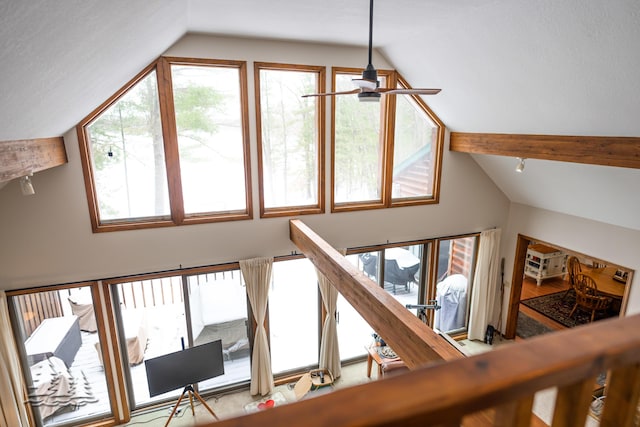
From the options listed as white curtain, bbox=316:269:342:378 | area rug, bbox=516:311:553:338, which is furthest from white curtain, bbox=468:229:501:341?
white curtain, bbox=316:269:342:378

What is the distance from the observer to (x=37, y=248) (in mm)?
4098

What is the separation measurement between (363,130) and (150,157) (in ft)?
9.60

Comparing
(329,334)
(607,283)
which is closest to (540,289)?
(607,283)

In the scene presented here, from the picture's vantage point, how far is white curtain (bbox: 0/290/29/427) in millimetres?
4000

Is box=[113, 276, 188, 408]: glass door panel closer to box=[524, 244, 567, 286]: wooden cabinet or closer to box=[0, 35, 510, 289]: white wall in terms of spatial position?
box=[0, 35, 510, 289]: white wall

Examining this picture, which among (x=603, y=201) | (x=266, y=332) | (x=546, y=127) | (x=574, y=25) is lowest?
(x=266, y=332)

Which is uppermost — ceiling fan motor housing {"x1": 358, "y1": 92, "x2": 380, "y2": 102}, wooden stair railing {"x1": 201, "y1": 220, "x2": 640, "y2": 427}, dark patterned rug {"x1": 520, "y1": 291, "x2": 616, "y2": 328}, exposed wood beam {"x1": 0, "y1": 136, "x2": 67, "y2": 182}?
ceiling fan motor housing {"x1": 358, "y1": 92, "x2": 380, "y2": 102}

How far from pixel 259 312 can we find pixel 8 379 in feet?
9.59

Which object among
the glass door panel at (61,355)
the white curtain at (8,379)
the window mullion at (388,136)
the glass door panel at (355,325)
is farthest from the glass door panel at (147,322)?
the window mullion at (388,136)

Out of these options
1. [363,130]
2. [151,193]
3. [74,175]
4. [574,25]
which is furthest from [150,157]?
[574,25]

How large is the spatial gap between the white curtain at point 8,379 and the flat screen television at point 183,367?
1524mm

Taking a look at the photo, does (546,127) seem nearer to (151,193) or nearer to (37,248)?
(151,193)

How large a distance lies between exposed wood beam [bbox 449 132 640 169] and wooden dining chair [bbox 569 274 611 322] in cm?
400

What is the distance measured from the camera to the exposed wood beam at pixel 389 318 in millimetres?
2045
